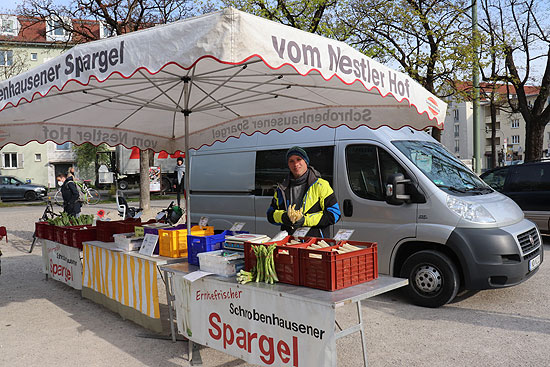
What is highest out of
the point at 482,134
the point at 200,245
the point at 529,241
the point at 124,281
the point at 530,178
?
the point at 482,134

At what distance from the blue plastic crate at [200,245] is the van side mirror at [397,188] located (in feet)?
7.55

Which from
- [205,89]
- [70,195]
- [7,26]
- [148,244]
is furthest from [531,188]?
[7,26]

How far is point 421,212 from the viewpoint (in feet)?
18.7

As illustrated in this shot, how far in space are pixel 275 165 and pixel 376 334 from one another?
3.16 metres

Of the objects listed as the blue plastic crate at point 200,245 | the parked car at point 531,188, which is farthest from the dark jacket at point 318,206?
the parked car at point 531,188

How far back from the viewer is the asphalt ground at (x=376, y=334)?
14.2ft

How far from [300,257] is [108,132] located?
4356mm

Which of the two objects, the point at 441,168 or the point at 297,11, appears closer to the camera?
the point at 441,168

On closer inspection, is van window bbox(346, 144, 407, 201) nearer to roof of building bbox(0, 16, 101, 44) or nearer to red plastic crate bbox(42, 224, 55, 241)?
red plastic crate bbox(42, 224, 55, 241)

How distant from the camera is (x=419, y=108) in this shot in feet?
13.9

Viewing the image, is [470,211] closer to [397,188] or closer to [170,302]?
[397,188]

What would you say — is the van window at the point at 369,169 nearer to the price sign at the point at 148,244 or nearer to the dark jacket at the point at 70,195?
the price sign at the point at 148,244

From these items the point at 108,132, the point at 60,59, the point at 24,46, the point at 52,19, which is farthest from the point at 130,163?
the point at 60,59

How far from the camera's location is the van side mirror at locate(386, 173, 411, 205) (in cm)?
566
